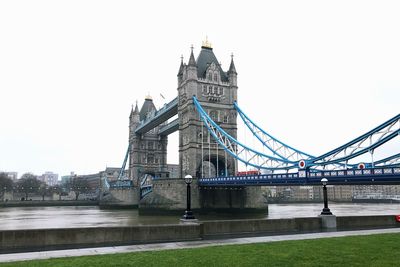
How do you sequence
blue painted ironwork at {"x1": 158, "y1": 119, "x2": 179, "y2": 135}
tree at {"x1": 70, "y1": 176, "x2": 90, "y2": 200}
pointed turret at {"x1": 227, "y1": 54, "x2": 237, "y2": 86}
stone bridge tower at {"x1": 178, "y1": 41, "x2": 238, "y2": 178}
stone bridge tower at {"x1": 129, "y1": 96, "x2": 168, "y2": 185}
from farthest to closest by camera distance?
tree at {"x1": 70, "y1": 176, "x2": 90, "y2": 200}, stone bridge tower at {"x1": 129, "y1": 96, "x2": 168, "y2": 185}, blue painted ironwork at {"x1": 158, "y1": 119, "x2": 179, "y2": 135}, pointed turret at {"x1": 227, "y1": 54, "x2": 237, "y2": 86}, stone bridge tower at {"x1": 178, "y1": 41, "x2": 238, "y2": 178}

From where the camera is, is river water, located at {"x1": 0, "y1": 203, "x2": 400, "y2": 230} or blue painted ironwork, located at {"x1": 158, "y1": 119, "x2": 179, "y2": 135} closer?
river water, located at {"x1": 0, "y1": 203, "x2": 400, "y2": 230}

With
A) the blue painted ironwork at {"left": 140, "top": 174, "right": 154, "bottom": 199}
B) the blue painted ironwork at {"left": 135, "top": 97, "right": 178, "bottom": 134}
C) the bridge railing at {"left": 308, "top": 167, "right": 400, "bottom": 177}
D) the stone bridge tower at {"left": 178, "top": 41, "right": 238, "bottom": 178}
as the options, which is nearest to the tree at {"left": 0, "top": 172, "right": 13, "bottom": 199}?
the blue painted ironwork at {"left": 135, "top": 97, "right": 178, "bottom": 134}

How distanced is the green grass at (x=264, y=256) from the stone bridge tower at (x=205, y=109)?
156ft

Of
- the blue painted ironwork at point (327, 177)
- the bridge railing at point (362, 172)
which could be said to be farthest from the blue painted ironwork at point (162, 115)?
the bridge railing at point (362, 172)

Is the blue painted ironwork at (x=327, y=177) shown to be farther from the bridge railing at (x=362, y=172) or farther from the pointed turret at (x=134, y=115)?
the pointed turret at (x=134, y=115)

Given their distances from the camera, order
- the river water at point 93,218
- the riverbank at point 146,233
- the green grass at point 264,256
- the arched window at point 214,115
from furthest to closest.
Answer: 1. the arched window at point 214,115
2. the river water at point 93,218
3. the riverbank at point 146,233
4. the green grass at point 264,256

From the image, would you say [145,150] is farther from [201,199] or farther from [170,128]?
[201,199]

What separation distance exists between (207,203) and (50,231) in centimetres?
4233

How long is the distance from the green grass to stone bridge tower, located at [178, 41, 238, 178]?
1867 inches

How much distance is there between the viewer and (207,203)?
55.4 m

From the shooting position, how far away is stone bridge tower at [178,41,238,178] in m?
61.2

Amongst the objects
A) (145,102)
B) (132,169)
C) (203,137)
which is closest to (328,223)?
(203,137)

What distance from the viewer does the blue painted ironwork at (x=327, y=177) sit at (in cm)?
2928

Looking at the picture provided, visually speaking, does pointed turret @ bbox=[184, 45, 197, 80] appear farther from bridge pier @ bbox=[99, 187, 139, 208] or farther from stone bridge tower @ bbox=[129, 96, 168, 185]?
stone bridge tower @ bbox=[129, 96, 168, 185]
